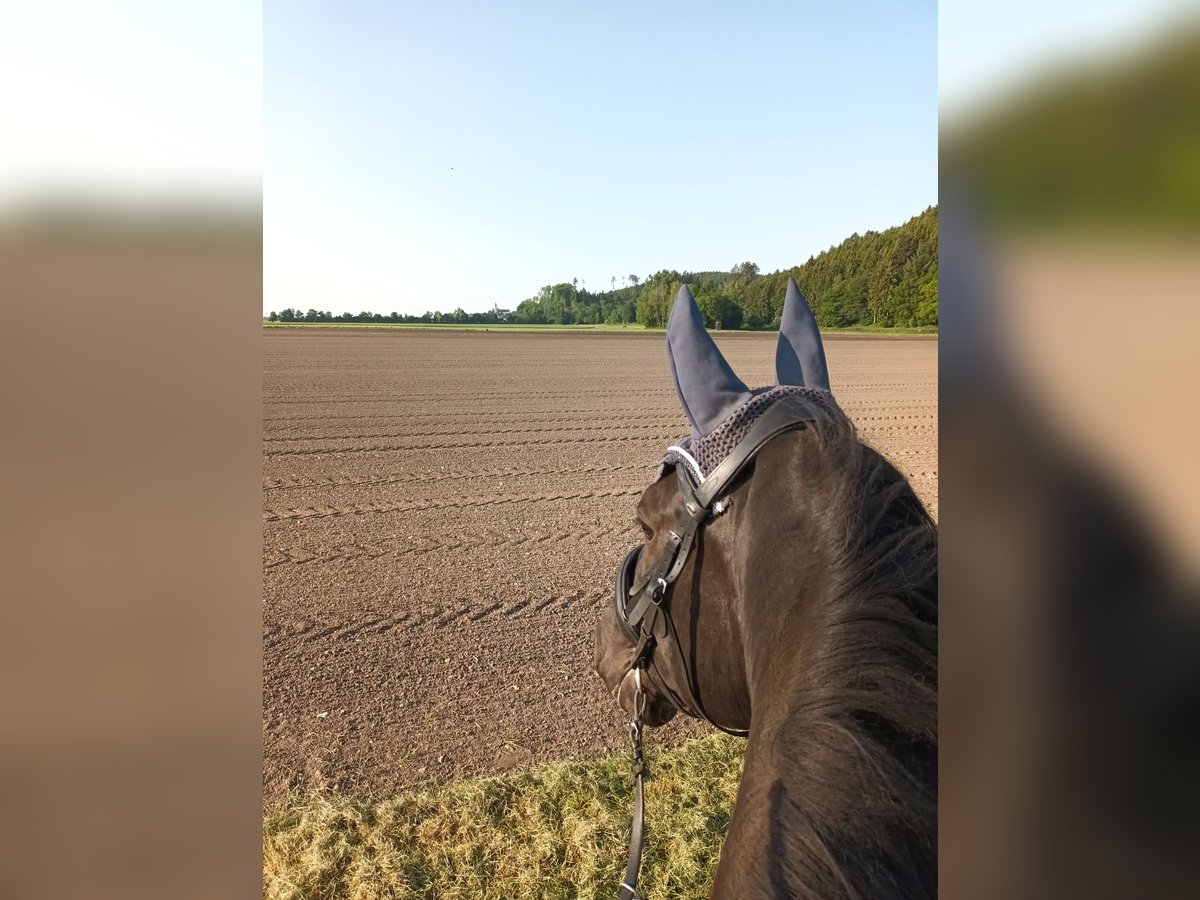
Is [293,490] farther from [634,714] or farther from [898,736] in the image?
[898,736]

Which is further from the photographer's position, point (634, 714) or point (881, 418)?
point (881, 418)

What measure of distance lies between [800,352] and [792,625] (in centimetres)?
87

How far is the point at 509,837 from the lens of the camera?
3.55 metres

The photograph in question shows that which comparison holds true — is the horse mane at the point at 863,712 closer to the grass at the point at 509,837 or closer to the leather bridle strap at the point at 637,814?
the leather bridle strap at the point at 637,814

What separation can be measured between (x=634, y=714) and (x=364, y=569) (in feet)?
18.6

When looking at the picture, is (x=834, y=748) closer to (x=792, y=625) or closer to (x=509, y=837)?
(x=792, y=625)

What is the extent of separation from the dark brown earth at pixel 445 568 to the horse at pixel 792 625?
290mm

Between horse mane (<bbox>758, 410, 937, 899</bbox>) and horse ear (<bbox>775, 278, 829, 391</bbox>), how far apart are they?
1.89 ft

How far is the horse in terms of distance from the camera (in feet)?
3.10

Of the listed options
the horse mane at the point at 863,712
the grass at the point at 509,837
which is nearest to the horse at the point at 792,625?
the horse mane at the point at 863,712

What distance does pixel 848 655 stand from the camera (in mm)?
1148
